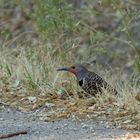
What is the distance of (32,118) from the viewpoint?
311 inches

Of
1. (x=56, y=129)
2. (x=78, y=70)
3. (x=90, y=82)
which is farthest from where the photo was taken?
(x=78, y=70)

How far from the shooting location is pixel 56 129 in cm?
734

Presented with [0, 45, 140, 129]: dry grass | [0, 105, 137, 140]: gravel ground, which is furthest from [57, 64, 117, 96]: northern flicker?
[0, 105, 137, 140]: gravel ground

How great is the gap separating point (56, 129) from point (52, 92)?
1.33 metres

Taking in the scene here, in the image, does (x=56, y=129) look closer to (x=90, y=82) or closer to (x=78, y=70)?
(x=90, y=82)

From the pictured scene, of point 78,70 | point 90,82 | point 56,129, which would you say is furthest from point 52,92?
point 56,129

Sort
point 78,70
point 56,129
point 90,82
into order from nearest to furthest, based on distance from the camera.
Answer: point 56,129 → point 90,82 → point 78,70

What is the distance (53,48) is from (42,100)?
176 centimetres

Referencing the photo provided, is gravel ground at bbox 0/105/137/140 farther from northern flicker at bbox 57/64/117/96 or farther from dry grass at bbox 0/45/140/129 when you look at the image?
northern flicker at bbox 57/64/117/96

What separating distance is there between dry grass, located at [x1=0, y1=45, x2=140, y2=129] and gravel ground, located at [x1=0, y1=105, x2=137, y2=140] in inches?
6.6

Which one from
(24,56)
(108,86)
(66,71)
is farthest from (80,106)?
(24,56)

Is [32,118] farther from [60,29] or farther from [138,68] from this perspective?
[60,29]

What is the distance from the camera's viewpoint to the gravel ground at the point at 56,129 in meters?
7.02

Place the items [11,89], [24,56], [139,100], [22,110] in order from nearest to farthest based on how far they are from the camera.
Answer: [139,100]
[22,110]
[11,89]
[24,56]
